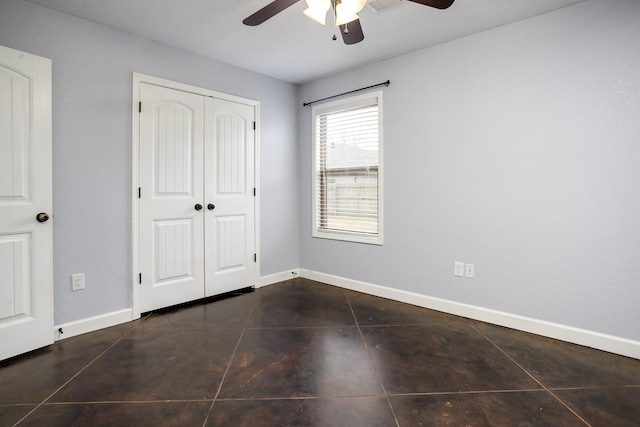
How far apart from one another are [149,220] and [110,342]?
Result: 3.45 ft

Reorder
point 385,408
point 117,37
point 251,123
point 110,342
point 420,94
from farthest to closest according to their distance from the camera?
point 251,123, point 420,94, point 117,37, point 110,342, point 385,408

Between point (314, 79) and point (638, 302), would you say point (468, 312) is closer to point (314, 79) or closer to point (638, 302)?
point (638, 302)

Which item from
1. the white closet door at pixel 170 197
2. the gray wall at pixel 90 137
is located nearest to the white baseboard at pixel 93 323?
the gray wall at pixel 90 137

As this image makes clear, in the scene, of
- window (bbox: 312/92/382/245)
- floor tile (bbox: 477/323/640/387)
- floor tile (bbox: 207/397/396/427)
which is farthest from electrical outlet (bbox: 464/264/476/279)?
floor tile (bbox: 207/397/396/427)

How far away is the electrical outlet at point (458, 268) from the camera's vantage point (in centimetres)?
296

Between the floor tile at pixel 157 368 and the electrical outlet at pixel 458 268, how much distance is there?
2.00 metres

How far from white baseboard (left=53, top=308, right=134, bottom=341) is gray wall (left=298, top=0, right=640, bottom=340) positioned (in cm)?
246

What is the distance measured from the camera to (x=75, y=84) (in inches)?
99.3

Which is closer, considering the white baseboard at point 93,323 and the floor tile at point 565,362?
the floor tile at point 565,362

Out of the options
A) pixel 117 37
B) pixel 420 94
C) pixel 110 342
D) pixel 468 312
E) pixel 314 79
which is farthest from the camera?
pixel 314 79

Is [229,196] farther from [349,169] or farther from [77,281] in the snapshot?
[77,281]

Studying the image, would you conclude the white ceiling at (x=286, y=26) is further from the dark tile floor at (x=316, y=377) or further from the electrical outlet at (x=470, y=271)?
the dark tile floor at (x=316, y=377)

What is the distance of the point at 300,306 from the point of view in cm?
321

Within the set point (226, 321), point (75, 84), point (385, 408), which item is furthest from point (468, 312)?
point (75, 84)
